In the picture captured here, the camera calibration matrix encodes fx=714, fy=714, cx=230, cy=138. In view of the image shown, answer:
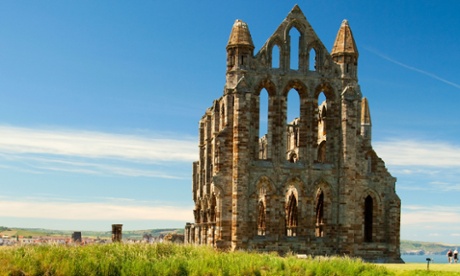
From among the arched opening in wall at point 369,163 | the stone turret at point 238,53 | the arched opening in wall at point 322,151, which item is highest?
the stone turret at point 238,53

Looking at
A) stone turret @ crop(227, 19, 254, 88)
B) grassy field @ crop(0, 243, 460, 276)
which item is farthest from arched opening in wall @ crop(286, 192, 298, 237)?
grassy field @ crop(0, 243, 460, 276)

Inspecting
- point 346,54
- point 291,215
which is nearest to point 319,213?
point 291,215

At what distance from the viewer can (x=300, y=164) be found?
1608 inches

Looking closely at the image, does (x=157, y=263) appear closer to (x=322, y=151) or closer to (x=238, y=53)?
(x=238, y=53)

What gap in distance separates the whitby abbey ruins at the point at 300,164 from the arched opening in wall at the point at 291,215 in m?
0.59

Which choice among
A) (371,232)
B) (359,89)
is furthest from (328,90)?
(371,232)

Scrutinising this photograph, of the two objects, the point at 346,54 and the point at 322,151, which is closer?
the point at 346,54

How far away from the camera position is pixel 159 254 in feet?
101

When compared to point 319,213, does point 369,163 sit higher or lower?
higher

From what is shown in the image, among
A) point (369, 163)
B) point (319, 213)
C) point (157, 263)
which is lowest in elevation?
point (157, 263)

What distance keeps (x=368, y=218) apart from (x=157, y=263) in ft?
59.9

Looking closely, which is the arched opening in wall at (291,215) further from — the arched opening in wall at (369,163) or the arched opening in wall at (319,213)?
the arched opening in wall at (369,163)

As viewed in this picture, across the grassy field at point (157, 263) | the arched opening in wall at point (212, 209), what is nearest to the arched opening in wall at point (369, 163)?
the arched opening in wall at point (212, 209)

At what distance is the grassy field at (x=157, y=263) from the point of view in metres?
27.0
